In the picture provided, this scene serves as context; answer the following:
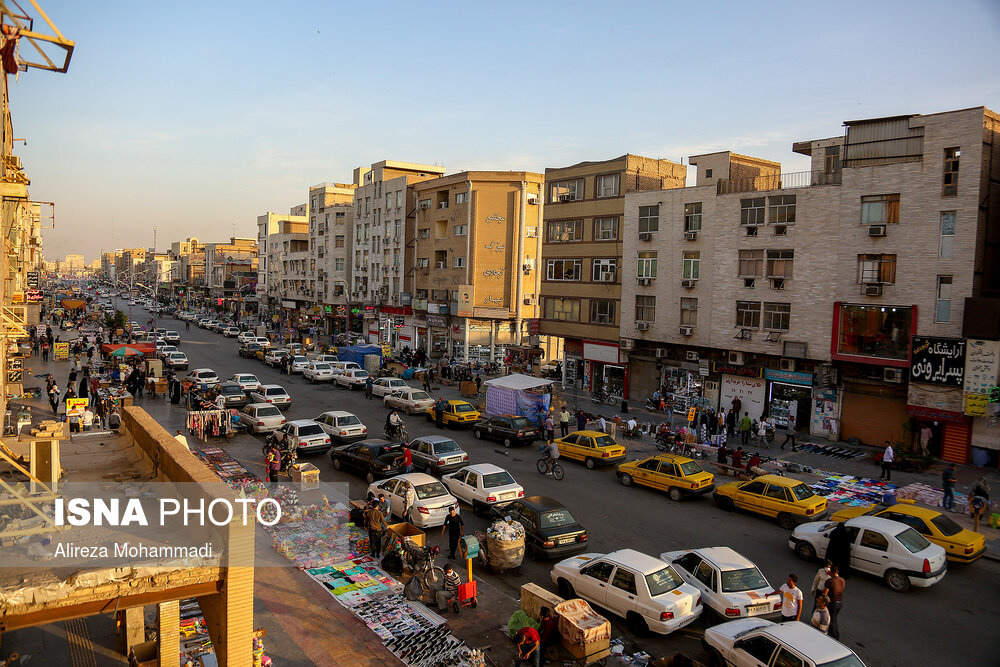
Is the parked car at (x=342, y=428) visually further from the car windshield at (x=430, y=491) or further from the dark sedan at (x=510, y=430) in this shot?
the car windshield at (x=430, y=491)

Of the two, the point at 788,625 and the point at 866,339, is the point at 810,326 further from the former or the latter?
the point at 788,625

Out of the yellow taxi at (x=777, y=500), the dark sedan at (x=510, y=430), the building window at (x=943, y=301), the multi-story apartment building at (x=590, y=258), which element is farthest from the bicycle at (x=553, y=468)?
the multi-story apartment building at (x=590, y=258)

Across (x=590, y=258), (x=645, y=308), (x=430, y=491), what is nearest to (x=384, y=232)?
(x=590, y=258)

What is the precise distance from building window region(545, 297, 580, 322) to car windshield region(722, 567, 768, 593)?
31157mm

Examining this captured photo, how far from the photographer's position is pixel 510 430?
1138 inches

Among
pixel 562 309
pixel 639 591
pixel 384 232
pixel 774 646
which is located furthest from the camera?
pixel 384 232

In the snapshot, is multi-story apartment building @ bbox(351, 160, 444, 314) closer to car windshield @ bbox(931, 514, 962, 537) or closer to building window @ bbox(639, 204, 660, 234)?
building window @ bbox(639, 204, 660, 234)

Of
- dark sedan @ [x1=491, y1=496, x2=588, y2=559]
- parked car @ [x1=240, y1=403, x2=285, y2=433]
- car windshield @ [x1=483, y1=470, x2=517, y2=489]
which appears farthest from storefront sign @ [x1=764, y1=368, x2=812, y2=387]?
parked car @ [x1=240, y1=403, x2=285, y2=433]

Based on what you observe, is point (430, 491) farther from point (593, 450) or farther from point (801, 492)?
point (801, 492)

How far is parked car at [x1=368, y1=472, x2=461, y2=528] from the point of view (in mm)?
17909

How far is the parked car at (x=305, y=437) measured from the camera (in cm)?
2572

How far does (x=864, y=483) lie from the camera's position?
2391 centimetres

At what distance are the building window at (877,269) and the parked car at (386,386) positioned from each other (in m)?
24.2

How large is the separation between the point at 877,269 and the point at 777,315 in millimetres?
4945
